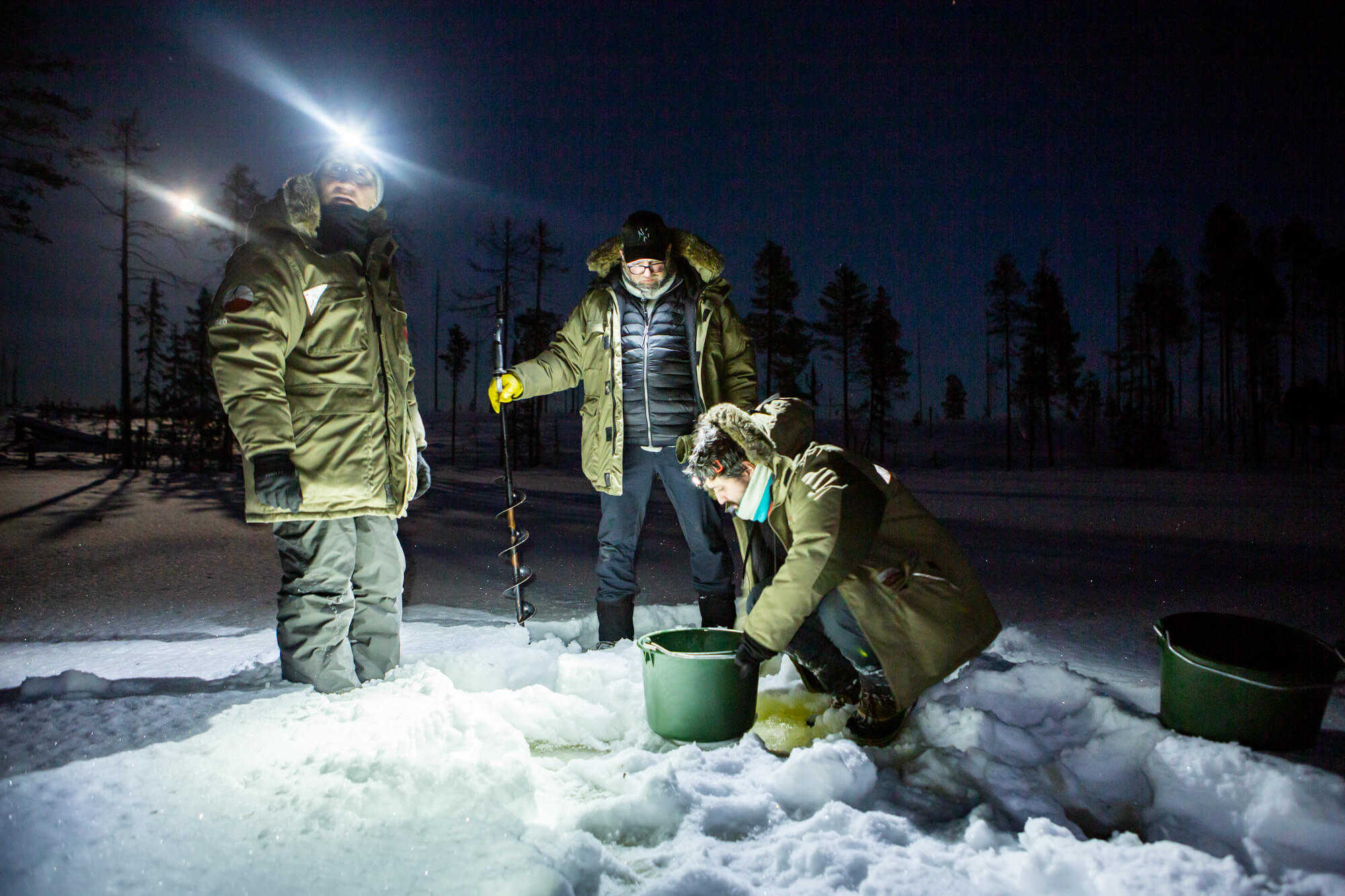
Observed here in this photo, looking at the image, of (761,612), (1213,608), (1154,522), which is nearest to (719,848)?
(761,612)

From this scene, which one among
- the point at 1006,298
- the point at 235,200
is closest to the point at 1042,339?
the point at 1006,298

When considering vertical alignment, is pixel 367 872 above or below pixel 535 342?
below

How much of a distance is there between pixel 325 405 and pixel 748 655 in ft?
6.14

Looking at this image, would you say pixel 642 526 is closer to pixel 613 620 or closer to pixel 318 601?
pixel 613 620

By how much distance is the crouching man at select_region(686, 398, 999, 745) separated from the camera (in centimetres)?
240

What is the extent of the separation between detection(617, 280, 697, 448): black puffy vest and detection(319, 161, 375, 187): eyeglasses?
4.18 ft

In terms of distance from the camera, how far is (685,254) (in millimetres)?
3623

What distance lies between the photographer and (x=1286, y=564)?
19.5 feet

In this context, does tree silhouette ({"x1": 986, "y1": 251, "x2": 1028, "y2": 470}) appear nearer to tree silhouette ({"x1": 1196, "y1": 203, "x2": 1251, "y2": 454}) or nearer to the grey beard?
tree silhouette ({"x1": 1196, "y1": 203, "x2": 1251, "y2": 454})

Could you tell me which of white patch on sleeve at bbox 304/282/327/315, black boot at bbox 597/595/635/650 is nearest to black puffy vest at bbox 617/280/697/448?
black boot at bbox 597/595/635/650

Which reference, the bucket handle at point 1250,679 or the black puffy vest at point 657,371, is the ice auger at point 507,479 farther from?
the bucket handle at point 1250,679

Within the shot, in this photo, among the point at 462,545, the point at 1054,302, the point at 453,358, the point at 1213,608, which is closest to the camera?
the point at 1213,608

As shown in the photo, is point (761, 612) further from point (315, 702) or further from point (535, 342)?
point (535, 342)

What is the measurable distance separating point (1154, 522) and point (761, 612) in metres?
9.32
